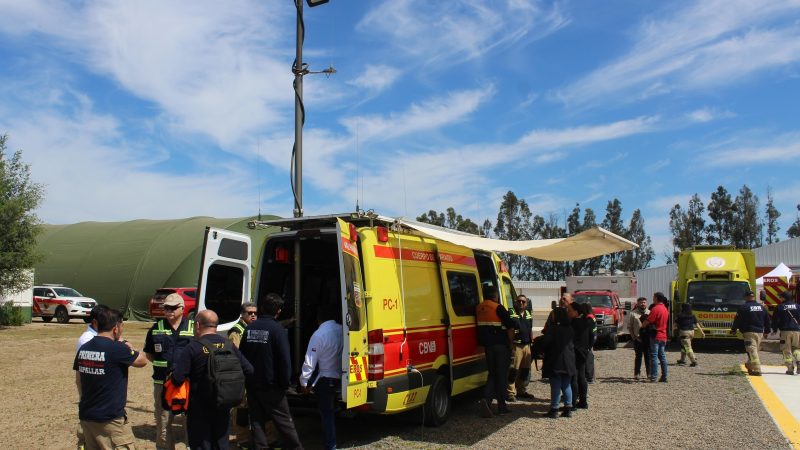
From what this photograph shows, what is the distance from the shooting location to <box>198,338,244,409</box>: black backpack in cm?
485

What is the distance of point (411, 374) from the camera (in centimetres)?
742

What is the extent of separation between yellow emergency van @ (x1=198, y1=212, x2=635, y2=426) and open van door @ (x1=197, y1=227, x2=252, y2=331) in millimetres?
12

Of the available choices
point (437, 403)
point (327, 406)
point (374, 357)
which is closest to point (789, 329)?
point (437, 403)

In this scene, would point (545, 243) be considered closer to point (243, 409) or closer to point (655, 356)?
point (243, 409)

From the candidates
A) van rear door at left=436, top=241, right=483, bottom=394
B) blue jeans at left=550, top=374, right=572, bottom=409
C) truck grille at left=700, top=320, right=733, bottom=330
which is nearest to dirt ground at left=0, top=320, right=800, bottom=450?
blue jeans at left=550, top=374, right=572, bottom=409

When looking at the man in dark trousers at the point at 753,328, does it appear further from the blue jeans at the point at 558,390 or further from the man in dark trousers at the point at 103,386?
the man in dark trousers at the point at 103,386

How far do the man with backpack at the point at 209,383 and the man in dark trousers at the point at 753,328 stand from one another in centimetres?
1211

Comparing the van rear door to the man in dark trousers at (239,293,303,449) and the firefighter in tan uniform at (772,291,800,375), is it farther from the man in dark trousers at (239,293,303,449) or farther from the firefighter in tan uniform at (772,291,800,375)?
the firefighter in tan uniform at (772,291,800,375)

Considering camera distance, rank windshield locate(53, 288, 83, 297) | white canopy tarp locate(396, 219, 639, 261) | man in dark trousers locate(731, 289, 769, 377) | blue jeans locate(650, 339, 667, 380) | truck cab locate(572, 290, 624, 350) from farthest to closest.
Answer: windshield locate(53, 288, 83, 297)
truck cab locate(572, 290, 624, 350)
man in dark trousers locate(731, 289, 769, 377)
blue jeans locate(650, 339, 667, 380)
white canopy tarp locate(396, 219, 639, 261)

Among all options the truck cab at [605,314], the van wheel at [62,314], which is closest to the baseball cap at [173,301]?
the truck cab at [605,314]

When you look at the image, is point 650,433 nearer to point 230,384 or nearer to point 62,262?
point 230,384

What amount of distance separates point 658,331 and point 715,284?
863 cm

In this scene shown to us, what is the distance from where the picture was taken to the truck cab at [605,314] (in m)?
19.9

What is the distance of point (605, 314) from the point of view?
2022 centimetres
